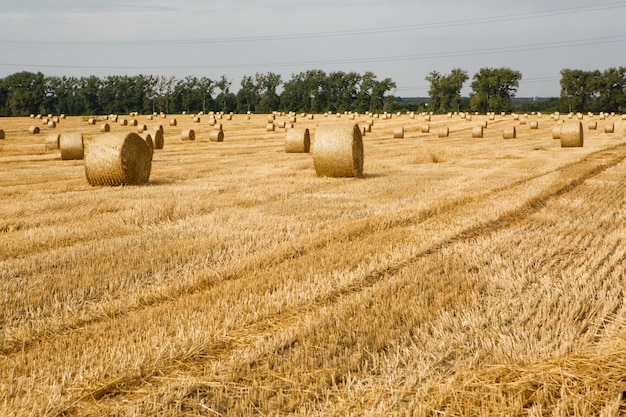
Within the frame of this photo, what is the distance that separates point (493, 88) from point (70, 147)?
93.7m

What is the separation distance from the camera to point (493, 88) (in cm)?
10369

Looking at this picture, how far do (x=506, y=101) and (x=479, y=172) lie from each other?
95176 millimetres

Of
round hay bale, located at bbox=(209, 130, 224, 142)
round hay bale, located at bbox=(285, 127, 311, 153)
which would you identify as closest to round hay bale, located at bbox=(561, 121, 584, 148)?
round hay bale, located at bbox=(285, 127, 311, 153)

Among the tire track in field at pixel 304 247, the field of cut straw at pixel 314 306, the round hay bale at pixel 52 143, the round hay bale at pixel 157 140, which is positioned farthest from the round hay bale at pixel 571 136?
the round hay bale at pixel 52 143

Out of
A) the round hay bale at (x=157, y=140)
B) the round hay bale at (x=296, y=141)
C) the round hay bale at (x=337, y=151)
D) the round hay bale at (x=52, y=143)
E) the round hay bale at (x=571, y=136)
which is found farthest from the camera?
the round hay bale at (x=157, y=140)

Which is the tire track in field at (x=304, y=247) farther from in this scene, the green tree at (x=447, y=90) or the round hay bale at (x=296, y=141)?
the green tree at (x=447, y=90)

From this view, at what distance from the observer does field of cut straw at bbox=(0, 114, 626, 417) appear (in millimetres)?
3412

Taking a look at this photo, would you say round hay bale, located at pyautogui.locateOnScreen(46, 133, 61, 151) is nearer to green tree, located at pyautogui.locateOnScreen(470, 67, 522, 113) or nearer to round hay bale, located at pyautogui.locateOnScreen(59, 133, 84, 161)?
round hay bale, located at pyautogui.locateOnScreen(59, 133, 84, 161)

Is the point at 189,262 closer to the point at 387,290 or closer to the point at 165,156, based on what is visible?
the point at 387,290

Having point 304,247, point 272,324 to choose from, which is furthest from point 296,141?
point 272,324

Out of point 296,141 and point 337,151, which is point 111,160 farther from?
point 296,141

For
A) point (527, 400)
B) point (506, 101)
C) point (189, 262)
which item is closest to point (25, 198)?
point (189, 262)

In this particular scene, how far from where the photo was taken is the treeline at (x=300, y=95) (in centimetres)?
10131

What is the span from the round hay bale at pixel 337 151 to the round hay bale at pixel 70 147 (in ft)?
34.6
